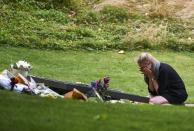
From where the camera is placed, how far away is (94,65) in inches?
704

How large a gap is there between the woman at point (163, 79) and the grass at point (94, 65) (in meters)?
3.80

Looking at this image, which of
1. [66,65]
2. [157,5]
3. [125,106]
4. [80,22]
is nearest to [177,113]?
[125,106]

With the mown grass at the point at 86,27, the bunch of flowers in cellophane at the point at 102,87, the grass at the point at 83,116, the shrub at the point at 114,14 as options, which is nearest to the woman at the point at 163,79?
the bunch of flowers in cellophane at the point at 102,87

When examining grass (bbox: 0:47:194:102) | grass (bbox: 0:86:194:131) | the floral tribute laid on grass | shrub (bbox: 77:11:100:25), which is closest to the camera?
grass (bbox: 0:86:194:131)

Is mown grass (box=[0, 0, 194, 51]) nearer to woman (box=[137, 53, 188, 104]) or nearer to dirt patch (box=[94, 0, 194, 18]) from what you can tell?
dirt patch (box=[94, 0, 194, 18])

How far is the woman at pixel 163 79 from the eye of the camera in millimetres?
10461

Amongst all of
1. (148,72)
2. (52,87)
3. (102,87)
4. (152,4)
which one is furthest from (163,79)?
(152,4)

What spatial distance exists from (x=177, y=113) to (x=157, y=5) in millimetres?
16677

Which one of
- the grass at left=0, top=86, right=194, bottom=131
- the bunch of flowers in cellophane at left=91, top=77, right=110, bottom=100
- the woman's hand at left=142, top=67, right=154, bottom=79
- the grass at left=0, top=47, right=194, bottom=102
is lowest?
the grass at left=0, top=47, right=194, bottom=102

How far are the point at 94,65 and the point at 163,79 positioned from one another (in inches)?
292

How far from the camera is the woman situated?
10.5 metres

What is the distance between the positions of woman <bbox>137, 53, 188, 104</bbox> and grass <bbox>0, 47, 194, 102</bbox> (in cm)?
380

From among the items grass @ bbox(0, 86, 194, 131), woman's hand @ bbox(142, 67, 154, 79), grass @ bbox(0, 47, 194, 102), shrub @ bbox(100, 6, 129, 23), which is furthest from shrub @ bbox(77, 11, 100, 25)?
grass @ bbox(0, 86, 194, 131)

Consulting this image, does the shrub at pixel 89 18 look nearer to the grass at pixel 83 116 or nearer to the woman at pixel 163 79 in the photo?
the woman at pixel 163 79
